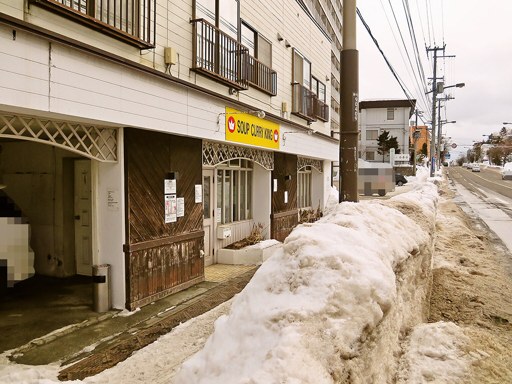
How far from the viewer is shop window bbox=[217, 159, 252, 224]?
1145 centimetres

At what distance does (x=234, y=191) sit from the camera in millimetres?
12234

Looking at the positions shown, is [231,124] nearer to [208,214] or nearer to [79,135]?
[208,214]

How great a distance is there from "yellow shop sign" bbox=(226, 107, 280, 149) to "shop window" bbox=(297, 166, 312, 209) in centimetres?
563

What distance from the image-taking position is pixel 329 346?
2725 millimetres

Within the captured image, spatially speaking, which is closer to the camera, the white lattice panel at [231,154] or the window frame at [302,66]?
the white lattice panel at [231,154]

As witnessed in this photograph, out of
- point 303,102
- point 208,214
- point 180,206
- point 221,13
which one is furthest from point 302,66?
point 180,206

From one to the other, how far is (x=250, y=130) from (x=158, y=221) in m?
3.79

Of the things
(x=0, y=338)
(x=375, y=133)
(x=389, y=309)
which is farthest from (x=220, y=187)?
(x=375, y=133)

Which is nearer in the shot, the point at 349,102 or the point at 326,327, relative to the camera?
the point at 326,327

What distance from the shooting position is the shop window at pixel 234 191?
37.6 ft

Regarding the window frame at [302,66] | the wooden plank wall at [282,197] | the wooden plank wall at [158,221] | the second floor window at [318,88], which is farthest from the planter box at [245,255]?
the second floor window at [318,88]

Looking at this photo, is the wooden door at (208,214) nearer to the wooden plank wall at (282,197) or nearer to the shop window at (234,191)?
the shop window at (234,191)

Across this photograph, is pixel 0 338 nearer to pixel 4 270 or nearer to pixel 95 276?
pixel 95 276

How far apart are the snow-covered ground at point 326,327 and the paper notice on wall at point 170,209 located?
369cm
